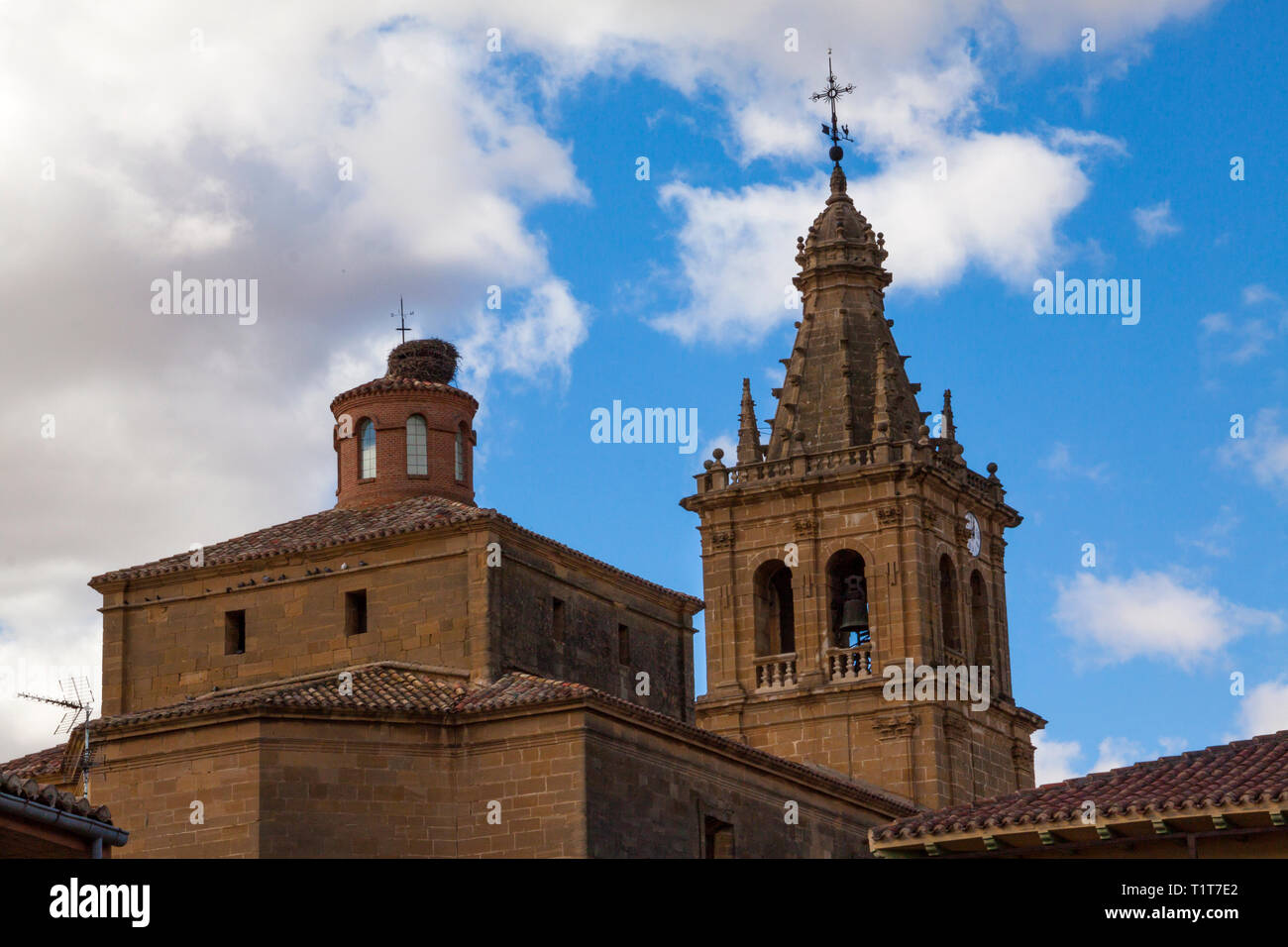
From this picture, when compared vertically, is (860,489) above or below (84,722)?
above

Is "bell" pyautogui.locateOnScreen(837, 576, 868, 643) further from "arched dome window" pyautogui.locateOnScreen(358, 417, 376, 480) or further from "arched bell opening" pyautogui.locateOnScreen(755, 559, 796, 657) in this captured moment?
"arched dome window" pyautogui.locateOnScreen(358, 417, 376, 480)

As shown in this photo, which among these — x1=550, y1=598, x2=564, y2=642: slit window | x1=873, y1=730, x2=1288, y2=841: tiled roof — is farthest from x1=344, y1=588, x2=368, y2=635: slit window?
x1=873, y1=730, x2=1288, y2=841: tiled roof

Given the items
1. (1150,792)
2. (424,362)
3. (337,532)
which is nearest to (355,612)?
(337,532)

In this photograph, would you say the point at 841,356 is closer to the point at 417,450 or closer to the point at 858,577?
the point at 858,577

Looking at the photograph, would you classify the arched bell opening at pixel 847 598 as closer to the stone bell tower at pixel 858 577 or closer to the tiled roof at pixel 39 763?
the stone bell tower at pixel 858 577

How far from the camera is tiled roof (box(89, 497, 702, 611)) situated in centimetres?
4266

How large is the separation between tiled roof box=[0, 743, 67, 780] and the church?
10 cm

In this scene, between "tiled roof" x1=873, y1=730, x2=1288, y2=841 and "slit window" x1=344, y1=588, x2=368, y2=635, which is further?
"slit window" x1=344, y1=588, x2=368, y2=635

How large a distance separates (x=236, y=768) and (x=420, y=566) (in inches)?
216

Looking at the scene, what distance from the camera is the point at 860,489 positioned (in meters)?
57.7

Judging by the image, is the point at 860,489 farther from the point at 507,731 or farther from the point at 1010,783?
the point at 507,731

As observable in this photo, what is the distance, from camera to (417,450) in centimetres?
4672
